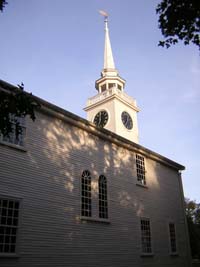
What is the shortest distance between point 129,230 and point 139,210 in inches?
69.3

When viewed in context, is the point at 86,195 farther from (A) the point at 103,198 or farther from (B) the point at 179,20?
(B) the point at 179,20

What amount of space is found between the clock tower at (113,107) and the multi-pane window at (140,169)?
44.9 feet

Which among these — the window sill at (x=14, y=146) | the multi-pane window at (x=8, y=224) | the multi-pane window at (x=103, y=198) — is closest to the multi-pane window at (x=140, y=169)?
the multi-pane window at (x=103, y=198)

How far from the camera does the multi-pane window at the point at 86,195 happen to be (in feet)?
49.9

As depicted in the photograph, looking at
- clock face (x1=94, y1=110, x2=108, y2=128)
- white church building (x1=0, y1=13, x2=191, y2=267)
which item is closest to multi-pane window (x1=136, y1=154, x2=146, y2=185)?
white church building (x1=0, y1=13, x2=191, y2=267)

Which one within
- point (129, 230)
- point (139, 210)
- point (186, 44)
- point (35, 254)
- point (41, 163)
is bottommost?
point (35, 254)

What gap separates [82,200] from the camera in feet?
50.0

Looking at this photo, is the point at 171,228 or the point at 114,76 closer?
the point at 171,228

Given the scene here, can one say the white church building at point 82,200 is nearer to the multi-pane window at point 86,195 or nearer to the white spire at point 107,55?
the multi-pane window at point 86,195

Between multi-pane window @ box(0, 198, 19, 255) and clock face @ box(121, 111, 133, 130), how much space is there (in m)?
25.8

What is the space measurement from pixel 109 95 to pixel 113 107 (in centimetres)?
179

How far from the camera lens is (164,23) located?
314 inches

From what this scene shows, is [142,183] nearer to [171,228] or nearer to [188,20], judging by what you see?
[171,228]

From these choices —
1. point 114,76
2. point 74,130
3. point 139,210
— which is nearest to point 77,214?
point 74,130
